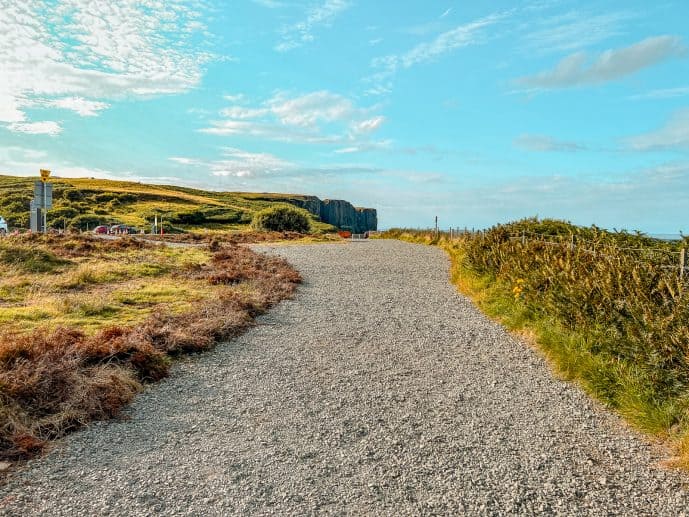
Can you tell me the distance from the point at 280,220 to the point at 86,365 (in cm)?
4096

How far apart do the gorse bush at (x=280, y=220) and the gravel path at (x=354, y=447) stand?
38989 mm

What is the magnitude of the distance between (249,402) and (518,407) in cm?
300

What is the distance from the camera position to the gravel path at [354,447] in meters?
3.66

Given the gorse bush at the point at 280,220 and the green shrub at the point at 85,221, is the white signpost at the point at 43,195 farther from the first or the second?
the green shrub at the point at 85,221

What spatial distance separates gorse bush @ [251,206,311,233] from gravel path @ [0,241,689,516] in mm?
38989

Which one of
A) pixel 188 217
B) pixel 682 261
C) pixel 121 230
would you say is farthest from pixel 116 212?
pixel 682 261

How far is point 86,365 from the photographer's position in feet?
20.2

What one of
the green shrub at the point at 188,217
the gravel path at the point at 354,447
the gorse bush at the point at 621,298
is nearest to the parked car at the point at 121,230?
the green shrub at the point at 188,217

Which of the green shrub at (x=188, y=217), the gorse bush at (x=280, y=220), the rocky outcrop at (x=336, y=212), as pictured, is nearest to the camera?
the gorse bush at (x=280, y=220)

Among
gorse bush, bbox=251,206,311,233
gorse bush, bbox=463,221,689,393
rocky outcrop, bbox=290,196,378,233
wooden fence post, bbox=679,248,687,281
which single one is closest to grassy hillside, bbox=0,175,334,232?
gorse bush, bbox=251,206,311,233

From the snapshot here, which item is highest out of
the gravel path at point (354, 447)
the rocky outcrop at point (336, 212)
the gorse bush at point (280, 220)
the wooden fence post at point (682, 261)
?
the rocky outcrop at point (336, 212)

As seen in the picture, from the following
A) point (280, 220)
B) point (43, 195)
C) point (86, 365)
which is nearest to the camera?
point (86, 365)

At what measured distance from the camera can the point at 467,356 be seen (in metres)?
7.77

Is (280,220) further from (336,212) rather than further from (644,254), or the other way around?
(336,212)
